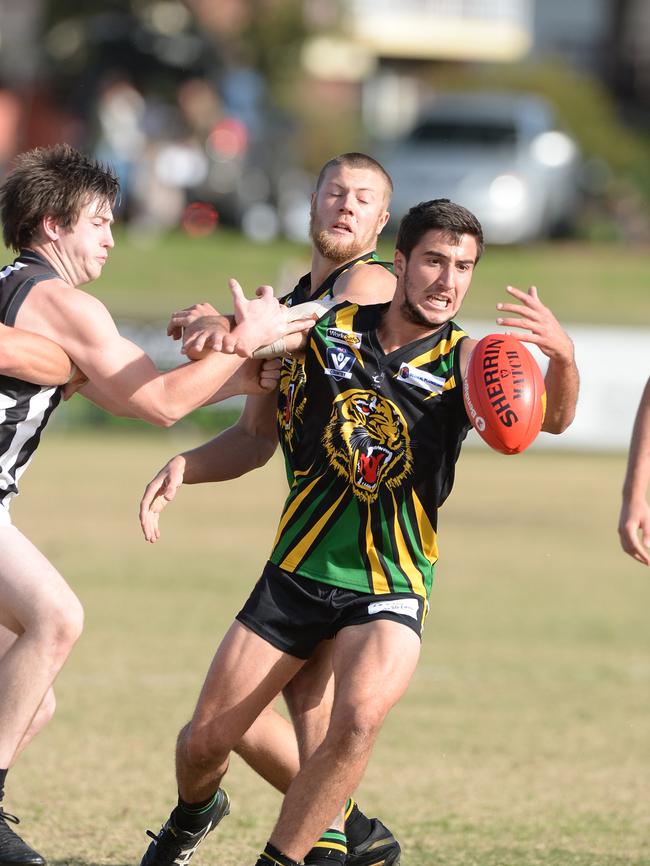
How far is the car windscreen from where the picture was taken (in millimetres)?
27094

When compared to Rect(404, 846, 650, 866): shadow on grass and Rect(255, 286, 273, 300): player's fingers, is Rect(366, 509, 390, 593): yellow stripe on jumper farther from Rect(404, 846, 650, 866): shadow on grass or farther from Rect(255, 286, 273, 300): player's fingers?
Rect(404, 846, 650, 866): shadow on grass

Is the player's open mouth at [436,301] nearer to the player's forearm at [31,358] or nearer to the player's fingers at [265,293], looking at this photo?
the player's fingers at [265,293]

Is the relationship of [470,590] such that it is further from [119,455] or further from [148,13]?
[148,13]

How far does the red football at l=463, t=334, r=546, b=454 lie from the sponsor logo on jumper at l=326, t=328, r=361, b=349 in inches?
16.7

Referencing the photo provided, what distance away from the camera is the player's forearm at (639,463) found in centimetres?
529

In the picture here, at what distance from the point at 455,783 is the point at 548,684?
2168 mm

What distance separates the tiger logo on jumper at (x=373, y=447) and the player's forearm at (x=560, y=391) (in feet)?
1.63

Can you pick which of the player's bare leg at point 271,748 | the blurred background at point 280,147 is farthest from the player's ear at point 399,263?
the blurred background at point 280,147

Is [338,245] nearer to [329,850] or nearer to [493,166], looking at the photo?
[329,850]

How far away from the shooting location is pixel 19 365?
4.93 metres

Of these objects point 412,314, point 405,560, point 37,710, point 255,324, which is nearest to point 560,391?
point 412,314

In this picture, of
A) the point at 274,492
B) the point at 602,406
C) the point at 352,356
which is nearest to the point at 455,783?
the point at 352,356

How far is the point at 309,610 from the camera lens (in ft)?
16.9

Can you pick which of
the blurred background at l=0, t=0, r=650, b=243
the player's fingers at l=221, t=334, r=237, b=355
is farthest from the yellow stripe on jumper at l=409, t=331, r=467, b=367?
the blurred background at l=0, t=0, r=650, b=243
